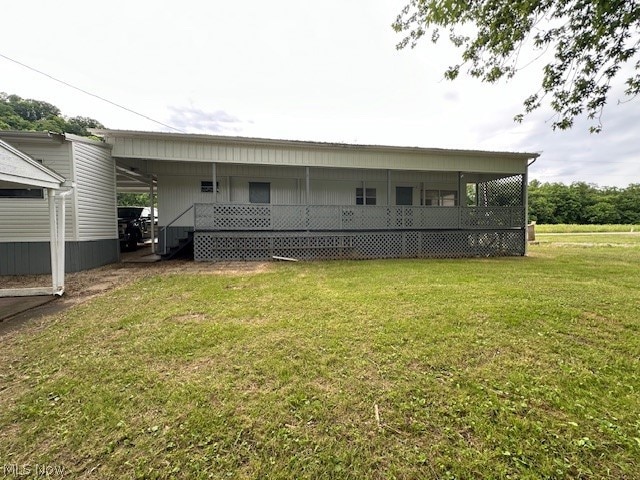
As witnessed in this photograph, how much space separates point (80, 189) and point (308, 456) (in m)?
9.14

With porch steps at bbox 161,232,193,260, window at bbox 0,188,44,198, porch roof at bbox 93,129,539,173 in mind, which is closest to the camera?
window at bbox 0,188,44,198

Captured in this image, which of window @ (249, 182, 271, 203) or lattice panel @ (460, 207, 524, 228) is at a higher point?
window @ (249, 182, 271, 203)

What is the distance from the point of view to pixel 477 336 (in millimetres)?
3188

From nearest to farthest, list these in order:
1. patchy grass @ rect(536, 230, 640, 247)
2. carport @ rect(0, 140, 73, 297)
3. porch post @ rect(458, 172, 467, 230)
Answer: carport @ rect(0, 140, 73, 297)
porch post @ rect(458, 172, 467, 230)
patchy grass @ rect(536, 230, 640, 247)

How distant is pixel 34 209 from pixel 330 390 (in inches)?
361

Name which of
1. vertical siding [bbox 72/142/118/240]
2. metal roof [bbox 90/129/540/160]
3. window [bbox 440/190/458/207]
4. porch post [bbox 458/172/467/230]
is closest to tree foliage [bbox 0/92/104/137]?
vertical siding [bbox 72/142/118/240]

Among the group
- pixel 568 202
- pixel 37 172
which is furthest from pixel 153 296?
pixel 568 202

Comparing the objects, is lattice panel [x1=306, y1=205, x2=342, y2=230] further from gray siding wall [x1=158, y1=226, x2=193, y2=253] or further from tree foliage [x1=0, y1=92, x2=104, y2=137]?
tree foliage [x1=0, y1=92, x2=104, y2=137]

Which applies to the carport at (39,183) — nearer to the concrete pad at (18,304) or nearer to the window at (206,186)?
the concrete pad at (18,304)

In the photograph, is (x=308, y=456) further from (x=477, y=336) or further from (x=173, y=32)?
(x=173, y=32)

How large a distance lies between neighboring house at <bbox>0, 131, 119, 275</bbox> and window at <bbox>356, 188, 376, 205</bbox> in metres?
9.45

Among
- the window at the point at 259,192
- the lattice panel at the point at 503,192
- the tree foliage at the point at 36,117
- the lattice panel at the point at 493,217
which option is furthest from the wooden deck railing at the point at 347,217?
the tree foliage at the point at 36,117

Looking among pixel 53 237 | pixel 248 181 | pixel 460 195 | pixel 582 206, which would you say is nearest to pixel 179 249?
pixel 248 181

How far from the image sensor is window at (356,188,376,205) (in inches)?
498
